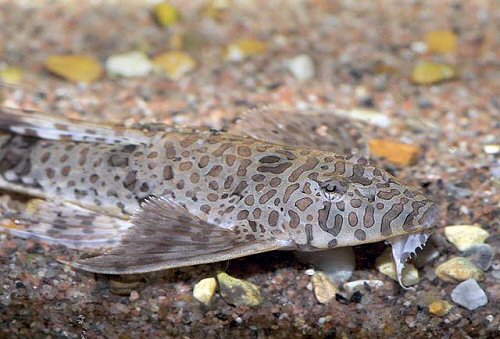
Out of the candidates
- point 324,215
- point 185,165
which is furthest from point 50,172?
point 324,215

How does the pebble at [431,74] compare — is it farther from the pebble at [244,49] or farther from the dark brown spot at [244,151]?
the dark brown spot at [244,151]

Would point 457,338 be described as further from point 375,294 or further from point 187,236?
point 187,236

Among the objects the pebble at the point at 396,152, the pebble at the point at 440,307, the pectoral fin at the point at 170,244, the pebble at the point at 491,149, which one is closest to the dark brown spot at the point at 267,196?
the pectoral fin at the point at 170,244

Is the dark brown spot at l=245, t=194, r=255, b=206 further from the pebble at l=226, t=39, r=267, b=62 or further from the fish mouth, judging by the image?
the pebble at l=226, t=39, r=267, b=62

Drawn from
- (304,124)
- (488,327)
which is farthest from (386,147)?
(488,327)

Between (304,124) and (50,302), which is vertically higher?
(304,124)

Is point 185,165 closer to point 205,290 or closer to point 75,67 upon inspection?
point 205,290
